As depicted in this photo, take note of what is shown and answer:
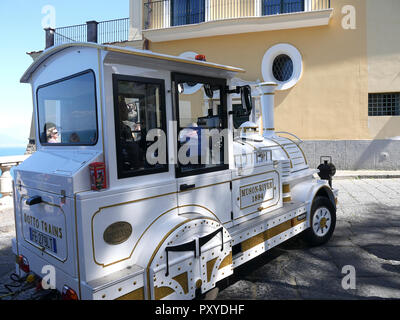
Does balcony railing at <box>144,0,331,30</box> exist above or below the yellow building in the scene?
above

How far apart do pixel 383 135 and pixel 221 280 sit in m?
10.3

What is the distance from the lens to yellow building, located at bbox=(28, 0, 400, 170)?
10.8 metres

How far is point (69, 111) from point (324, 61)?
10575 millimetres

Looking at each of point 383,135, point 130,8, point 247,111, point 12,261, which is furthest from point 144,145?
point 130,8

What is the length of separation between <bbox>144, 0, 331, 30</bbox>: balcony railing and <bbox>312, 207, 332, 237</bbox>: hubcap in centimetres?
906

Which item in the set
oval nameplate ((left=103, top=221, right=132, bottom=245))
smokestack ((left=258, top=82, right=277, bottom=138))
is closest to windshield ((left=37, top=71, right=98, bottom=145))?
oval nameplate ((left=103, top=221, right=132, bottom=245))

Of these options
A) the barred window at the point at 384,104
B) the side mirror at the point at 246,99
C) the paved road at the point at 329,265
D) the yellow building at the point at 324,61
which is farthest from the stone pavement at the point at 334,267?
the barred window at the point at 384,104

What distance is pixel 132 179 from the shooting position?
2465 millimetres

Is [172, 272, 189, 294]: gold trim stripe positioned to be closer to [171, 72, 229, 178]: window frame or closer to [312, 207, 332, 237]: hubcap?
[171, 72, 229, 178]: window frame

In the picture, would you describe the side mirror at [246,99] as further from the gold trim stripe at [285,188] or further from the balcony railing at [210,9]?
the balcony railing at [210,9]

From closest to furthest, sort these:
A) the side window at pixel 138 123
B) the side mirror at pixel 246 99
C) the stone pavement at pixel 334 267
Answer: the side window at pixel 138 123, the side mirror at pixel 246 99, the stone pavement at pixel 334 267

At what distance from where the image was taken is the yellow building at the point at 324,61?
10820mm

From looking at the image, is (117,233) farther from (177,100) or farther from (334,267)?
(334,267)
